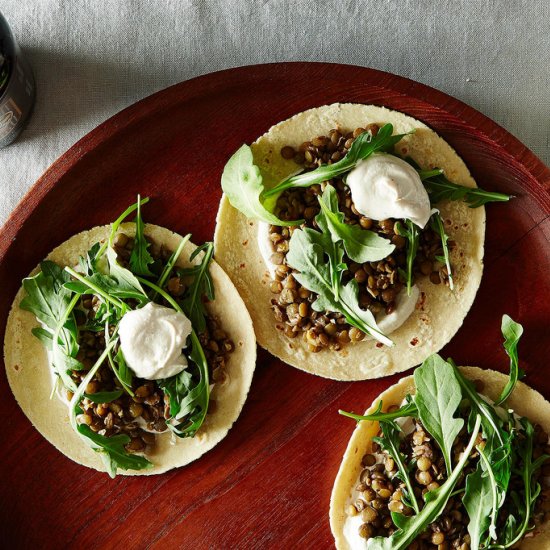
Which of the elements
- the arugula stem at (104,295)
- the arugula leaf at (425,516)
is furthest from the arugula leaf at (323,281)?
the arugula stem at (104,295)

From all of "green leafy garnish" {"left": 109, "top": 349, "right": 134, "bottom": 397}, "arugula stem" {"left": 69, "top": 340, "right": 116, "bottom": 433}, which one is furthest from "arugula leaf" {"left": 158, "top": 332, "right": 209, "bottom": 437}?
"arugula stem" {"left": 69, "top": 340, "right": 116, "bottom": 433}

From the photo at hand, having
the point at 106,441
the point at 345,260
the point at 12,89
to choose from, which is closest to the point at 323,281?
the point at 345,260

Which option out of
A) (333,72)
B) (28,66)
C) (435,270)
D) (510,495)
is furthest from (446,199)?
(28,66)

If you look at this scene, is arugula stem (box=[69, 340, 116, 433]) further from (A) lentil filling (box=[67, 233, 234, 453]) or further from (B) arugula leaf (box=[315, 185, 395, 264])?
(B) arugula leaf (box=[315, 185, 395, 264])

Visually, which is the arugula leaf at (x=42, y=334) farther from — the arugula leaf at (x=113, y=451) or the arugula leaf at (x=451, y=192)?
the arugula leaf at (x=451, y=192)

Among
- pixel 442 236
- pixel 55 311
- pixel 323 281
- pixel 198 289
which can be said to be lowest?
pixel 55 311

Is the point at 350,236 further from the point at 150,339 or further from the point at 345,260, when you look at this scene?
the point at 150,339
